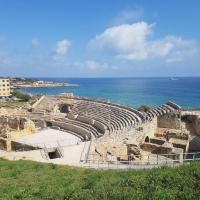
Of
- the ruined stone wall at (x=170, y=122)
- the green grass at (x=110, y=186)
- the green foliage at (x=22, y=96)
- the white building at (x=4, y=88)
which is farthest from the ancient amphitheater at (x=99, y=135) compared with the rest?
the white building at (x=4, y=88)

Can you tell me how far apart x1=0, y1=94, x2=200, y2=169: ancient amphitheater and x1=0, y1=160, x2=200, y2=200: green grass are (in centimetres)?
657

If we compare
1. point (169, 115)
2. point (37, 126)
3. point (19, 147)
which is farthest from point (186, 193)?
point (37, 126)

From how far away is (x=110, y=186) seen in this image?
33.0ft

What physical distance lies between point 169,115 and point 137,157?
1653 centimetres

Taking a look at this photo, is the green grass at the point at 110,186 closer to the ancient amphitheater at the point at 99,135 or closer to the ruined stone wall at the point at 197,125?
the ancient amphitheater at the point at 99,135

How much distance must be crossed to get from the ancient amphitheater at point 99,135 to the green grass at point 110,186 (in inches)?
259

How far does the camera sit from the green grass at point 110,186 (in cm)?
902

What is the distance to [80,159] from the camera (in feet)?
68.3

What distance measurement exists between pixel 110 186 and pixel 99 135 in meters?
21.0

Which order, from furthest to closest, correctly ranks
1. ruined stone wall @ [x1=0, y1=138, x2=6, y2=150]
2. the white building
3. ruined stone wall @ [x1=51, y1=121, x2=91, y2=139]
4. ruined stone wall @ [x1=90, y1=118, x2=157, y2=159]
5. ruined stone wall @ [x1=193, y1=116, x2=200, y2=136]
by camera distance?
the white building < ruined stone wall @ [x1=193, y1=116, x2=200, y2=136] < ruined stone wall @ [x1=51, y1=121, x2=91, y2=139] < ruined stone wall @ [x1=0, y1=138, x2=6, y2=150] < ruined stone wall @ [x1=90, y1=118, x2=157, y2=159]

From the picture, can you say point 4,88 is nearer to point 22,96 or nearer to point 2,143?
point 22,96

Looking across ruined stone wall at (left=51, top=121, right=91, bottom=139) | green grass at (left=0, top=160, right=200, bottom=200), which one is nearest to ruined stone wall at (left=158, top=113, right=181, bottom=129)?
ruined stone wall at (left=51, top=121, right=91, bottom=139)

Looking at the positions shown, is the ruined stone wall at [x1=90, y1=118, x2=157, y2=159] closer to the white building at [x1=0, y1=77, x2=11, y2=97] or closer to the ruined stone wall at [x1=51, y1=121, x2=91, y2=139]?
the ruined stone wall at [x1=51, y1=121, x2=91, y2=139]

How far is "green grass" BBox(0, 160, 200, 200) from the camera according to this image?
902 centimetres
